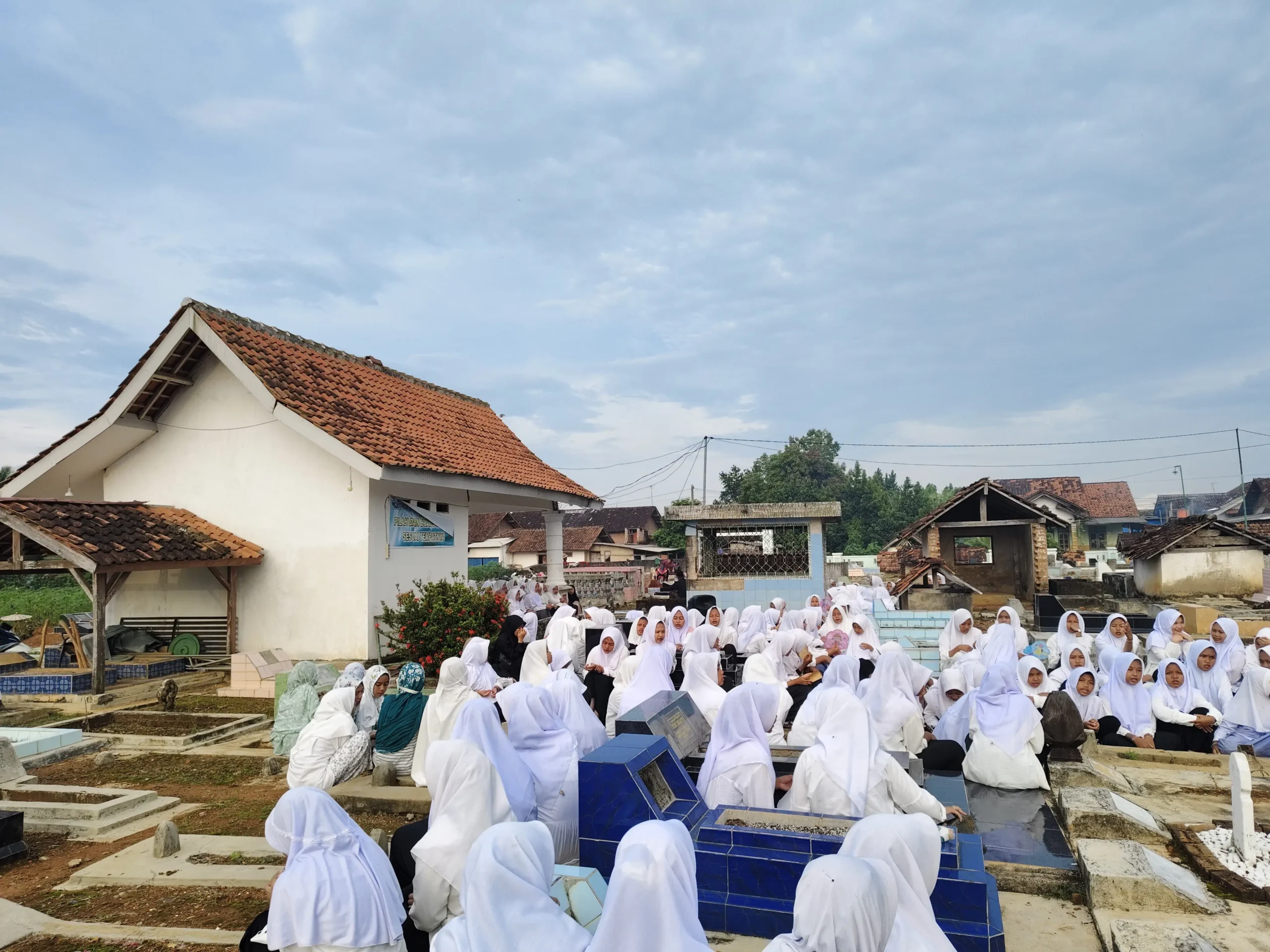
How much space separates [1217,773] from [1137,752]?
0.69 m

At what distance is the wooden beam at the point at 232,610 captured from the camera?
12.6 metres

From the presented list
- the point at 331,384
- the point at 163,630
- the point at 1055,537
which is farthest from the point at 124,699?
the point at 1055,537

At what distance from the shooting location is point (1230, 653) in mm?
8453

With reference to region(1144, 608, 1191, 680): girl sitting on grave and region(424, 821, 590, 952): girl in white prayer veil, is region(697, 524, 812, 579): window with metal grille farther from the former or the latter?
region(424, 821, 590, 952): girl in white prayer veil

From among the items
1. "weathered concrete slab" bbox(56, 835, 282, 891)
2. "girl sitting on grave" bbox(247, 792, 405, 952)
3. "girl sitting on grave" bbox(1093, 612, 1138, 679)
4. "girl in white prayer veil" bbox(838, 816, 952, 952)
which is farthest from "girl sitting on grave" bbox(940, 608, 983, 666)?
"girl sitting on grave" bbox(247, 792, 405, 952)

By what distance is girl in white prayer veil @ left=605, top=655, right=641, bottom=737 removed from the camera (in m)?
9.06

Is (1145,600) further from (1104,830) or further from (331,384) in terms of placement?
(331,384)

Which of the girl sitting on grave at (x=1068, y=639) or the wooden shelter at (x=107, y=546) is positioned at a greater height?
the wooden shelter at (x=107, y=546)

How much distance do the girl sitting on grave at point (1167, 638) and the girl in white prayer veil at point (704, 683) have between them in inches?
232

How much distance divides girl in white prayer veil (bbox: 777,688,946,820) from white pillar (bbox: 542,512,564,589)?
545 inches

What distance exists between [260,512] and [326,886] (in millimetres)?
10745

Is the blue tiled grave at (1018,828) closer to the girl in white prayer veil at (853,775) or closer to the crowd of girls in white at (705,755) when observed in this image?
the crowd of girls in white at (705,755)

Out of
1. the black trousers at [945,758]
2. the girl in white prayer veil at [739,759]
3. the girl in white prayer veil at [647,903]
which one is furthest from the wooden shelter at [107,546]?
the girl in white prayer veil at [647,903]

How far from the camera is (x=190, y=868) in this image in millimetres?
5312
